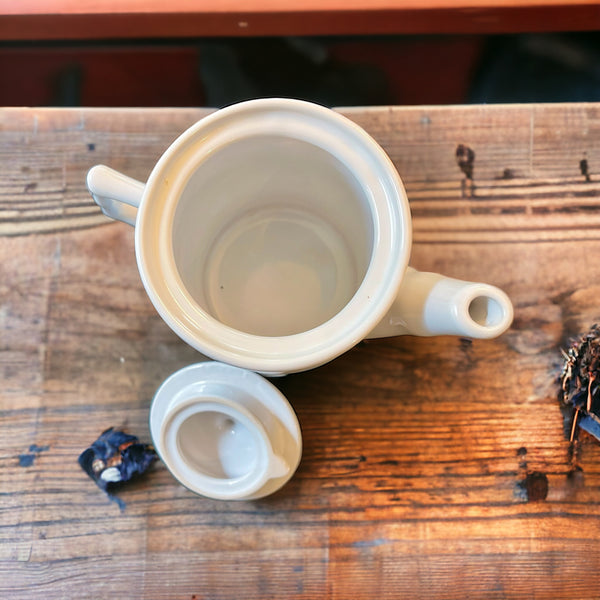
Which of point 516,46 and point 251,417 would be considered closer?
point 251,417

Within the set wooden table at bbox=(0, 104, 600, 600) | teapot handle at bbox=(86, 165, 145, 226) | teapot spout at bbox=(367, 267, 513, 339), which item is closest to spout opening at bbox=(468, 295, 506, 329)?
teapot spout at bbox=(367, 267, 513, 339)

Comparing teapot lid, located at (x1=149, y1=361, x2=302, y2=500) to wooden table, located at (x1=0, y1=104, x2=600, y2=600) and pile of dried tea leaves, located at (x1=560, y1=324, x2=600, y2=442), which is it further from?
pile of dried tea leaves, located at (x1=560, y1=324, x2=600, y2=442)

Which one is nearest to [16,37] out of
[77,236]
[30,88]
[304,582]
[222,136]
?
[30,88]

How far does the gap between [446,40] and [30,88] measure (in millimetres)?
574

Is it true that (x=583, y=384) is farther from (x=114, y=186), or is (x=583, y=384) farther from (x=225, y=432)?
(x=114, y=186)

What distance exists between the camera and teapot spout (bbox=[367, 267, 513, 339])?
15.1 inches

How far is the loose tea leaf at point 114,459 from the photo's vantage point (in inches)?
20.2

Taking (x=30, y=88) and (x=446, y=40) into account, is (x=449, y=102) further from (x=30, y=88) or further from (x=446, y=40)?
(x=30, y=88)

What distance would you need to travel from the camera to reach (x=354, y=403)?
53cm

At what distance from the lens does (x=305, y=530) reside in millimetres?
509

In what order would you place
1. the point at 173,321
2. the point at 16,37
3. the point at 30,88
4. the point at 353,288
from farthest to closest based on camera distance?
1. the point at 30,88
2. the point at 16,37
3. the point at 353,288
4. the point at 173,321

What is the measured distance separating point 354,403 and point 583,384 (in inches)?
8.0

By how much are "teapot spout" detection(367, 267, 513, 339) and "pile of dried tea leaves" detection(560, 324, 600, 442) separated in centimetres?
17

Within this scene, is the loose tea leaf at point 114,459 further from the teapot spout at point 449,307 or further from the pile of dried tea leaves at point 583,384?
the pile of dried tea leaves at point 583,384
